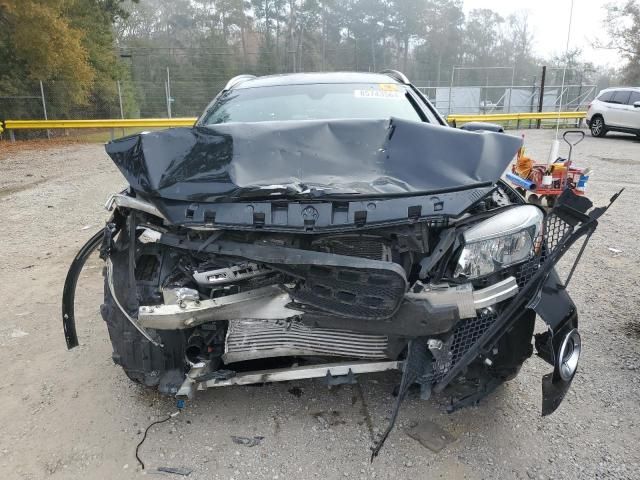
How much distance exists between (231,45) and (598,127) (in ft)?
64.9

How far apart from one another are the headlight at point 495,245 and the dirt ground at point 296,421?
3.08 feet

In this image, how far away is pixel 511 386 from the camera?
2.88 meters

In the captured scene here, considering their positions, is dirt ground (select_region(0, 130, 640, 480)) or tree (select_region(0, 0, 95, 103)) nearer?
dirt ground (select_region(0, 130, 640, 480))

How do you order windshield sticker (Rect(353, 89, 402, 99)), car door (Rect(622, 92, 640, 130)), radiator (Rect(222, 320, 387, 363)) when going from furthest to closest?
car door (Rect(622, 92, 640, 130)) → windshield sticker (Rect(353, 89, 402, 99)) → radiator (Rect(222, 320, 387, 363))

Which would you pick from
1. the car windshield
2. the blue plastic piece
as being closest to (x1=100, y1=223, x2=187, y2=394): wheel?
the car windshield

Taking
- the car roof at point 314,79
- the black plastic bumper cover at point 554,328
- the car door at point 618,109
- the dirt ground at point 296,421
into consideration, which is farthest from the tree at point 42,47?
the black plastic bumper cover at point 554,328

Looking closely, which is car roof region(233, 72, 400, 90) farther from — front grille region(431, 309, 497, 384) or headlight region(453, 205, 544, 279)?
front grille region(431, 309, 497, 384)

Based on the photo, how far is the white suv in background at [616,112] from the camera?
49.2 feet

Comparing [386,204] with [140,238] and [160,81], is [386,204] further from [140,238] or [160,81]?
[160,81]

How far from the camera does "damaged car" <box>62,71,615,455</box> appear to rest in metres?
2.12

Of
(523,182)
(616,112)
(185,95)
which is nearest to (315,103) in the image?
(523,182)

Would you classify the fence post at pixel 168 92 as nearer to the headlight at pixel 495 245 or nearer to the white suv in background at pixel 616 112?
the white suv in background at pixel 616 112

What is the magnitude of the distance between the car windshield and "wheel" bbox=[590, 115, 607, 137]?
49.1 feet

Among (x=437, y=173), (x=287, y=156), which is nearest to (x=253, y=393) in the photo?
(x=287, y=156)
